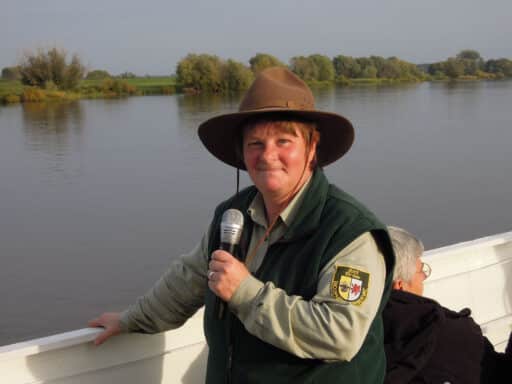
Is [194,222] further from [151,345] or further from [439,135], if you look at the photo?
[439,135]

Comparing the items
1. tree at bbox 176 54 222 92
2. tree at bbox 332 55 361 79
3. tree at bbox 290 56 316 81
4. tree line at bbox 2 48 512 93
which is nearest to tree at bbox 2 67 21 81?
tree line at bbox 2 48 512 93

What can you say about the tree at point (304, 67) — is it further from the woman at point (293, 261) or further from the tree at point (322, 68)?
the woman at point (293, 261)

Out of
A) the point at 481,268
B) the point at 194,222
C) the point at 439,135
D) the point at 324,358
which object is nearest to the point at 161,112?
the point at 439,135

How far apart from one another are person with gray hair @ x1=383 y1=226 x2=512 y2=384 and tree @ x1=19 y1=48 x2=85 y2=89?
3747 centimetres

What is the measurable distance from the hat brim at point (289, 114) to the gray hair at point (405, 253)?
421mm

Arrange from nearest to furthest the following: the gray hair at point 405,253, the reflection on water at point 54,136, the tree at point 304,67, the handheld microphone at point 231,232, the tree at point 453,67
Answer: the handheld microphone at point 231,232
the gray hair at point 405,253
the reflection on water at point 54,136
the tree at point 304,67
the tree at point 453,67

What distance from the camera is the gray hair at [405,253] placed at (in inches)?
74.9

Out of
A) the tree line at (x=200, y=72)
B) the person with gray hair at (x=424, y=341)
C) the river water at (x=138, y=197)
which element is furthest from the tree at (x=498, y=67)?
the person with gray hair at (x=424, y=341)

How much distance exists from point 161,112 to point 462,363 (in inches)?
924

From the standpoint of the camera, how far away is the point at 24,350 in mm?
1954

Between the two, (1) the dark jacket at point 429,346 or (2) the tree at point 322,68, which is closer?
(1) the dark jacket at point 429,346

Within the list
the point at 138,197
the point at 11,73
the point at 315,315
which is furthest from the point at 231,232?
the point at 11,73

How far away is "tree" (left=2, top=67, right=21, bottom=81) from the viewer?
38231mm

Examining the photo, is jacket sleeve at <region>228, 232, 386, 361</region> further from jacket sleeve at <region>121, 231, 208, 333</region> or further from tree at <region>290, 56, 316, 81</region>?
tree at <region>290, 56, 316, 81</region>
